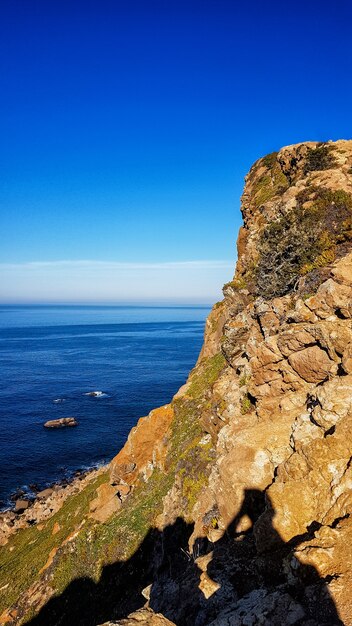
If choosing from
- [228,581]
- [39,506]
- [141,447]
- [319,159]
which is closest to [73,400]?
[39,506]

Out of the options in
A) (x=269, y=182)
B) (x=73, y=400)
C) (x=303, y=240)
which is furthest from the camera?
(x=73, y=400)

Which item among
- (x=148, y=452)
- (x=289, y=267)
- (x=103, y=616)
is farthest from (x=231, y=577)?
(x=148, y=452)

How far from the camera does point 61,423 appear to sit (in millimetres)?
76688

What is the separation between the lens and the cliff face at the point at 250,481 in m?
11.1

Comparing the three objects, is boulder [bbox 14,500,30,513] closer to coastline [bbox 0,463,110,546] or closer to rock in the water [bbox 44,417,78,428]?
coastline [bbox 0,463,110,546]

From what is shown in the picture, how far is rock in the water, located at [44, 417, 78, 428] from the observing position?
75.7m

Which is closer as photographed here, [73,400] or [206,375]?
[206,375]

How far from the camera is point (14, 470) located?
60.6m

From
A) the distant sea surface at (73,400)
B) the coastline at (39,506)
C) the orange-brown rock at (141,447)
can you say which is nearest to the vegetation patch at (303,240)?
the orange-brown rock at (141,447)

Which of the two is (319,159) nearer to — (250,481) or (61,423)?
(250,481)

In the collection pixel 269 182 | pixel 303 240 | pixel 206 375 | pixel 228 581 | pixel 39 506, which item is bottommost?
pixel 39 506

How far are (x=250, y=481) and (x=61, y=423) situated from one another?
69.2 m

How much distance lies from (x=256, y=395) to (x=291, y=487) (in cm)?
750

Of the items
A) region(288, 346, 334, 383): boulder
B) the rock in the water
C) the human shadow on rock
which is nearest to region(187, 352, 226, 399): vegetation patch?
the human shadow on rock
